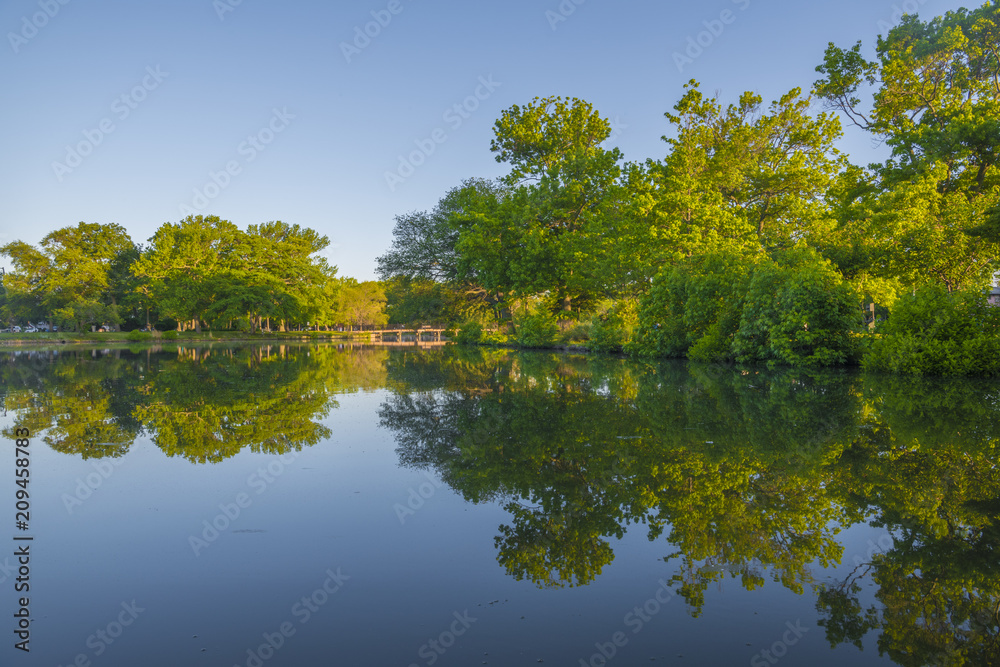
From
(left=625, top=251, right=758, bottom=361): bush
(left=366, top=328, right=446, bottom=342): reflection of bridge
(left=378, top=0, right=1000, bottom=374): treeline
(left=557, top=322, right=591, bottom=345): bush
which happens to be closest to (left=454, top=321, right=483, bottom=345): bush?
(left=378, top=0, right=1000, bottom=374): treeline

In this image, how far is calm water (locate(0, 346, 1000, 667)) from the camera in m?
2.92

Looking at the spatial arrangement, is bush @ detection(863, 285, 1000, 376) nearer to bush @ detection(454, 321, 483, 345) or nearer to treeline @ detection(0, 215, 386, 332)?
bush @ detection(454, 321, 483, 345)

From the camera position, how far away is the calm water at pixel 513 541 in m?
2.92

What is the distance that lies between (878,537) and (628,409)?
619 centimetres

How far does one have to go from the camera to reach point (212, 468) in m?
6.39

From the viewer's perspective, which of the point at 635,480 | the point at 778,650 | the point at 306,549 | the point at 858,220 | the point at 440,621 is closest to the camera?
the point at 778,650

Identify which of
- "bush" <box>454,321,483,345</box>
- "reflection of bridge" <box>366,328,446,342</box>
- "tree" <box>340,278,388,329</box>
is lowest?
"reflection of bridge" <box>366,328,446,342</box>

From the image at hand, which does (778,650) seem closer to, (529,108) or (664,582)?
(664,582)

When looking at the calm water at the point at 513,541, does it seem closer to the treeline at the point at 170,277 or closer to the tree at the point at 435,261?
the tree at the point at 435,261

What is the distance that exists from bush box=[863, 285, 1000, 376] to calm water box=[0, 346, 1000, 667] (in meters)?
6.48

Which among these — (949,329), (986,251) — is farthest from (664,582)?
(986,251)

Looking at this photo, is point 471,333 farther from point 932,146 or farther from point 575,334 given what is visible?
point 932,146

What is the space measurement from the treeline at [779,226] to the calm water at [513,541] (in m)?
9.96

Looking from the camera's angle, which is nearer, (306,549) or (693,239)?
(306,549)
